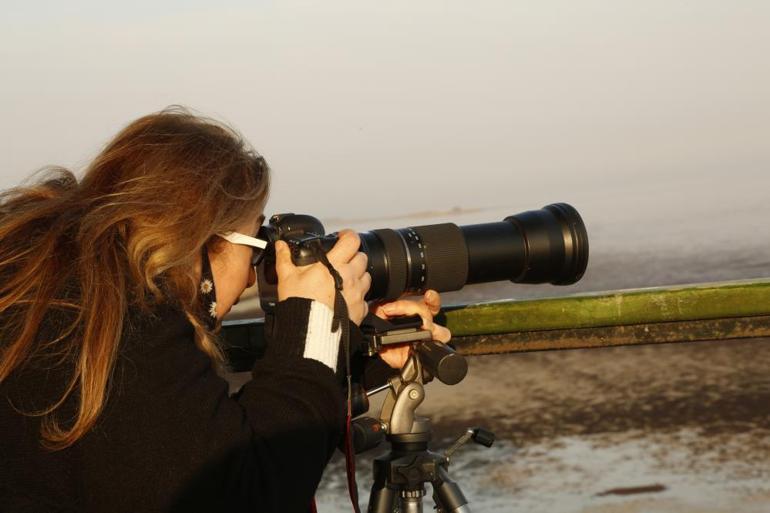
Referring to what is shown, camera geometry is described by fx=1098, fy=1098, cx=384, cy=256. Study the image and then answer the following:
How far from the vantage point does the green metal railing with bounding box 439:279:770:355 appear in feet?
9.34

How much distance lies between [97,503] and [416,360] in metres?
0.81

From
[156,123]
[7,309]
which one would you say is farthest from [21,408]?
[156,123]

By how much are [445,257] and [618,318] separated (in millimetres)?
613

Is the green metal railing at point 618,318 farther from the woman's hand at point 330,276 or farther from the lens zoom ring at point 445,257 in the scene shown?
the woman's hand at point 330,276

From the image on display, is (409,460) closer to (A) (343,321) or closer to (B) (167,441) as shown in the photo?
(A) (343,321)

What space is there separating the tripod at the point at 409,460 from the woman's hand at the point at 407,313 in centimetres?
9

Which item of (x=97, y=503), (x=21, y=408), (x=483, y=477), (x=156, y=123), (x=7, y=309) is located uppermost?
(x=156, y=123)

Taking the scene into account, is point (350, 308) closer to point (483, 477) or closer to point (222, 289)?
point (222, 289)

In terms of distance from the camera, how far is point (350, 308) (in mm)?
2176

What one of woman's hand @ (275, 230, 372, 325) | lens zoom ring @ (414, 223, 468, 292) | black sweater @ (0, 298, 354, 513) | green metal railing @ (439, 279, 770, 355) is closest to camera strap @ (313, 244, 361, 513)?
woman's hand @ (275, 230, 372, 325)

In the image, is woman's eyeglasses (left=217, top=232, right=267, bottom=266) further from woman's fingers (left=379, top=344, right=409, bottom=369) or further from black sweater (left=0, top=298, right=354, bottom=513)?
woman's fingers (left=379, top=344, right=409, bottom=369)

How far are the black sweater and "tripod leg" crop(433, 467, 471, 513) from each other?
512 mm

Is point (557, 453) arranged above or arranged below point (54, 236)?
below

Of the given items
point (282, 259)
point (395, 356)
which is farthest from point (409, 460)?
point (282, 259)
